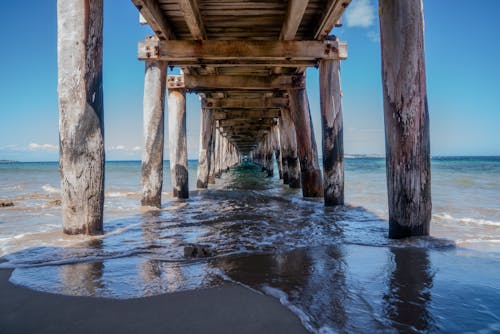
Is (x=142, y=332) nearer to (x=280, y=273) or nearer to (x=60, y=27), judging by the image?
(x=280, y=273)

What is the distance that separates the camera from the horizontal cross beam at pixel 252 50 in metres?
5.48

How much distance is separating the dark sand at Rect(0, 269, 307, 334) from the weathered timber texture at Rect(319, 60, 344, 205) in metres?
3.88

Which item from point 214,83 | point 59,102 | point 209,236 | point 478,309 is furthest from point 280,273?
point 214,83

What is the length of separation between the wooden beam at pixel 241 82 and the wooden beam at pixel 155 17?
1.86 m

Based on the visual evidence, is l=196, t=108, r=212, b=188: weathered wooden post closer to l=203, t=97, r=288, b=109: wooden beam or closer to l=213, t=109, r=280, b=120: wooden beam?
l=203, t=97, r=288, b=109: wooden beam

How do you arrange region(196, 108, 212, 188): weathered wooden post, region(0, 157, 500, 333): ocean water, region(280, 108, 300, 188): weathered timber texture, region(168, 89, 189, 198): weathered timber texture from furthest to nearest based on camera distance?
1. region(196, 108, 212, 188): weathered wooden post
2. region(280, 108, 300, 188): weathered timber texture
3. region(168, 89, 189, 198): weathered timber texture
4. region(0, 157, 500, 333): ocean water

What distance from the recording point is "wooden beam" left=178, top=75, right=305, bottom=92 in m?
7.43

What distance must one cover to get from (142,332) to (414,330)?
1.12 meters

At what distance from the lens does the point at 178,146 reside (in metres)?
7.00

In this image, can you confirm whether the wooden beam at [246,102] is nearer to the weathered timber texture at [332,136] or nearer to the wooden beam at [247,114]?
the wooden beam at [247,114]

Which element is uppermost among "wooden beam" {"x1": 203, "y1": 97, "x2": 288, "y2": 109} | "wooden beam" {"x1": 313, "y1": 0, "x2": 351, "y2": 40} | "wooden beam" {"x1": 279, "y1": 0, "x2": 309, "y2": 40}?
"wooden beam" {"x1": 313, "y1": 0, "x2": 351, "y2": 40}

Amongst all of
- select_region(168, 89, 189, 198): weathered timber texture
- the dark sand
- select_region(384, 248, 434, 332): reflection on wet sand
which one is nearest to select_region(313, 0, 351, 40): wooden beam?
select_region(168, 89, 189, 198): weathered timber texture

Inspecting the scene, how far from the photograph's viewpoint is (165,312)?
4.91 ft

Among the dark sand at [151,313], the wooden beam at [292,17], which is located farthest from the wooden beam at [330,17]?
the dark sand at [151,313]
